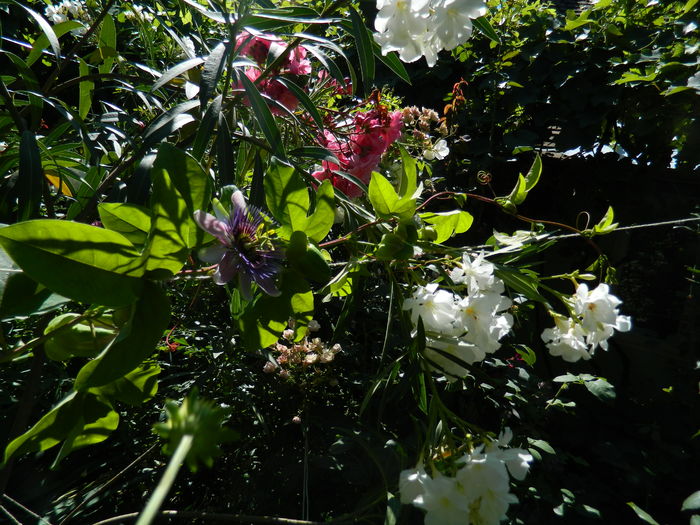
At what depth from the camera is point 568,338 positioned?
660 millimetres

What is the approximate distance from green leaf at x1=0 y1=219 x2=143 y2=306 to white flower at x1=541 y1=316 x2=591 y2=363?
1.68 feet

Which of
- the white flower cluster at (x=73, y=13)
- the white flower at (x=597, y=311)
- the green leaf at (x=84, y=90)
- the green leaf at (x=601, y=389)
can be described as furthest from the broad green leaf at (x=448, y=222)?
the white flower cluster at (x=73, y=13)

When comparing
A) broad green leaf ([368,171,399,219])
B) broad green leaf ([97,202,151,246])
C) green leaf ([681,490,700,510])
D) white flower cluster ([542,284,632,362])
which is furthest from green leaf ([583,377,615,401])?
broad green leaf ([97,202,151,246])

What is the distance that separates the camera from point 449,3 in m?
0.55

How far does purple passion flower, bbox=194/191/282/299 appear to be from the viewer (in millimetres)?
433

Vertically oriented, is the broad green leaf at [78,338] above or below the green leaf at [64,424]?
above

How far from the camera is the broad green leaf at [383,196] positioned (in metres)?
0.55

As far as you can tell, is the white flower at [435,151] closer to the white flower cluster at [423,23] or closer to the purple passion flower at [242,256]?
the white flower cluster at [423,23]

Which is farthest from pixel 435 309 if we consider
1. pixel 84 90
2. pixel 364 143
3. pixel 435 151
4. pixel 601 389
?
pixel 601 389

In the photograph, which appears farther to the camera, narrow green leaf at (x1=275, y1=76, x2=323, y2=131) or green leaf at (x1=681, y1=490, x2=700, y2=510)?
green leaf at (x1=681, y1=490, x2=700, y2=510)

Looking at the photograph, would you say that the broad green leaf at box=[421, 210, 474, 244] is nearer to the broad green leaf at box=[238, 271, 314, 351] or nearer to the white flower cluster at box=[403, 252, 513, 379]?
the white flower cluster at box=[403, 252, 513, 379]

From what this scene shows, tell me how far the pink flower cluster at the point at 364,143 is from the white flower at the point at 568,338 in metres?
0.42

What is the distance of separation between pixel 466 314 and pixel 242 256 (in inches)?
9.9

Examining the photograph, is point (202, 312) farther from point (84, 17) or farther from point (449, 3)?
point (449, 3)
